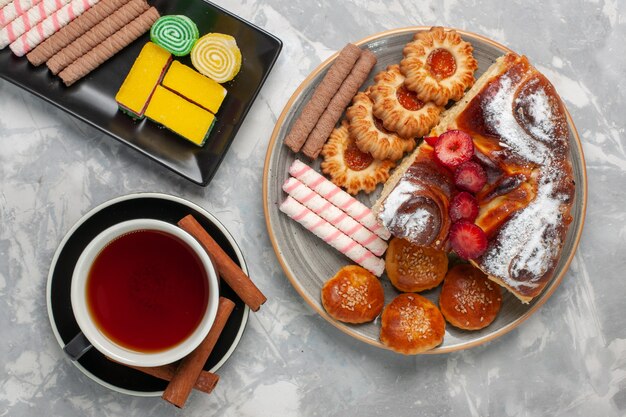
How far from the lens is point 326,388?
248 centimetres

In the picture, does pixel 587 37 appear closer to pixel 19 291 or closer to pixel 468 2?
pixel 468 2

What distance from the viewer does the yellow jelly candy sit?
2.33 m

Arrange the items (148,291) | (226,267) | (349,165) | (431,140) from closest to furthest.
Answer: (148,291) → (226,267) → (431,140) → (349,165)

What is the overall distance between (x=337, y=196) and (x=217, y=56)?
651mm

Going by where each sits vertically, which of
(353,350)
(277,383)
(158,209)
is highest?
(158,209)

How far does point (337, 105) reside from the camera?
2.34 meters

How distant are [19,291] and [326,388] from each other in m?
1.18

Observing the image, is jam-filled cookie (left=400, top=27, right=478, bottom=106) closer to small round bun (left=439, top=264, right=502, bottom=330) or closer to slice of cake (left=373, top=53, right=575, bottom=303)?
slice of cake (left=373, top=53, right=575, bottom=303)

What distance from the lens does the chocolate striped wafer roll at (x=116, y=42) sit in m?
→ 2.32

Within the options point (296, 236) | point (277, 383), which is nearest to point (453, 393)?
point (277, 383)

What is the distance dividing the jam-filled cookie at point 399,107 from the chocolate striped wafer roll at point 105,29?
34.9 inches

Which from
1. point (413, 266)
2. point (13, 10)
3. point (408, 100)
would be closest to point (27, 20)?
point (13, 10)

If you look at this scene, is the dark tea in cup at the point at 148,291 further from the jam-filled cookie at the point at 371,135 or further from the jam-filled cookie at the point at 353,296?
the jam-filled cookie at the point at 371,135

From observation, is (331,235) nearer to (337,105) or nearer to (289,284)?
(289,284)
